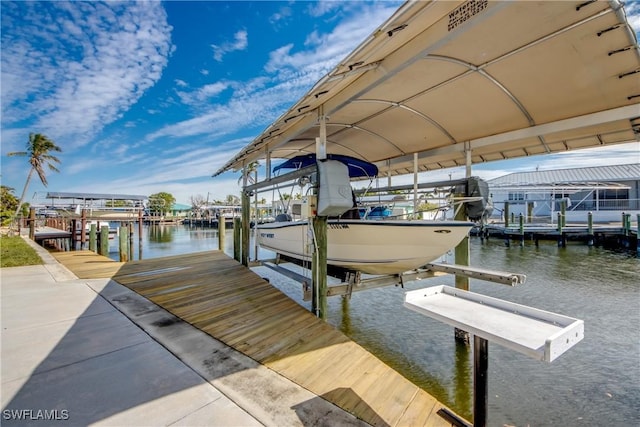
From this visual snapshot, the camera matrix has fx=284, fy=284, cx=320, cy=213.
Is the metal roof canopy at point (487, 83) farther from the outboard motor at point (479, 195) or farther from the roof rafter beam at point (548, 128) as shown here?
the outboard motor at point (479, 195)

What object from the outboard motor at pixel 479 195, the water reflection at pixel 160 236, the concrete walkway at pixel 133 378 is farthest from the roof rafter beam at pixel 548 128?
the water reflection at pixel 160 236

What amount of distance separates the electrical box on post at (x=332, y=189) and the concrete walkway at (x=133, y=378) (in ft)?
6.96

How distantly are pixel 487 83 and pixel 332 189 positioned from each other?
2396 mm

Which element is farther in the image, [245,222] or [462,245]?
[245,222]

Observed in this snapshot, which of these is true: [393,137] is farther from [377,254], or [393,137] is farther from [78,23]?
[78,23]

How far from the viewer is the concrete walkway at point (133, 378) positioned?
2.13 meters

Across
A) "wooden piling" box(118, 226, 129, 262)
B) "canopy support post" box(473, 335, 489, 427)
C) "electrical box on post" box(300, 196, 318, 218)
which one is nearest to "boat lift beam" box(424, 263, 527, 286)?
"canopy support post" box(473, 335, 489, 427)

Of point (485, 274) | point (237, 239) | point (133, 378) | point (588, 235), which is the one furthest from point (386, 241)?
point (588, 235)

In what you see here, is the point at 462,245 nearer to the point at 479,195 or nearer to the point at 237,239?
the point at 479,195

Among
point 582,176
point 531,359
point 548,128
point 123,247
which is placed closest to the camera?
point 548,128

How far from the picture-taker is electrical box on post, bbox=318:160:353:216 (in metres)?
3.99

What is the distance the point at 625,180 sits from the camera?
933 inches

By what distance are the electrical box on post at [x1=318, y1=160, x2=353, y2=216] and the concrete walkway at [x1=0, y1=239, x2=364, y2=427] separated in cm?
212

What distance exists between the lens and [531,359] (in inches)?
185
